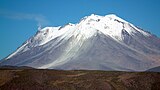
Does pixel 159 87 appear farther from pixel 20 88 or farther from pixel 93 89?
pixel 20 88

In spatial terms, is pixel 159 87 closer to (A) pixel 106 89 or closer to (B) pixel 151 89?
(B) pixel 151 89

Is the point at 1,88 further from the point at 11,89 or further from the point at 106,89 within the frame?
the point at 106,89

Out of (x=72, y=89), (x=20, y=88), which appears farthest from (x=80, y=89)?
(x=20, y=88)

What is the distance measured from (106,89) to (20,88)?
47.2 m

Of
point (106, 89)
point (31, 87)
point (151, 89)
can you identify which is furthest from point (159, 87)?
point (31, 87)

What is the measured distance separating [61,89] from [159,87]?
2120 inches

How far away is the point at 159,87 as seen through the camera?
655 feet

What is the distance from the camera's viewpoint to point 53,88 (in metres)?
199

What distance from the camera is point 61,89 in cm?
19738

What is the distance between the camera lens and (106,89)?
654ft

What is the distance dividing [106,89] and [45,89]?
33.4m

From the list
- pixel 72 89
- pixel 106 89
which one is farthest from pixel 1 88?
pixel 106 89

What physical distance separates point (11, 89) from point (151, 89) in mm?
76890

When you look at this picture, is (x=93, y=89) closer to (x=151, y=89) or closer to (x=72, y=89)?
(x=72, y=89)
